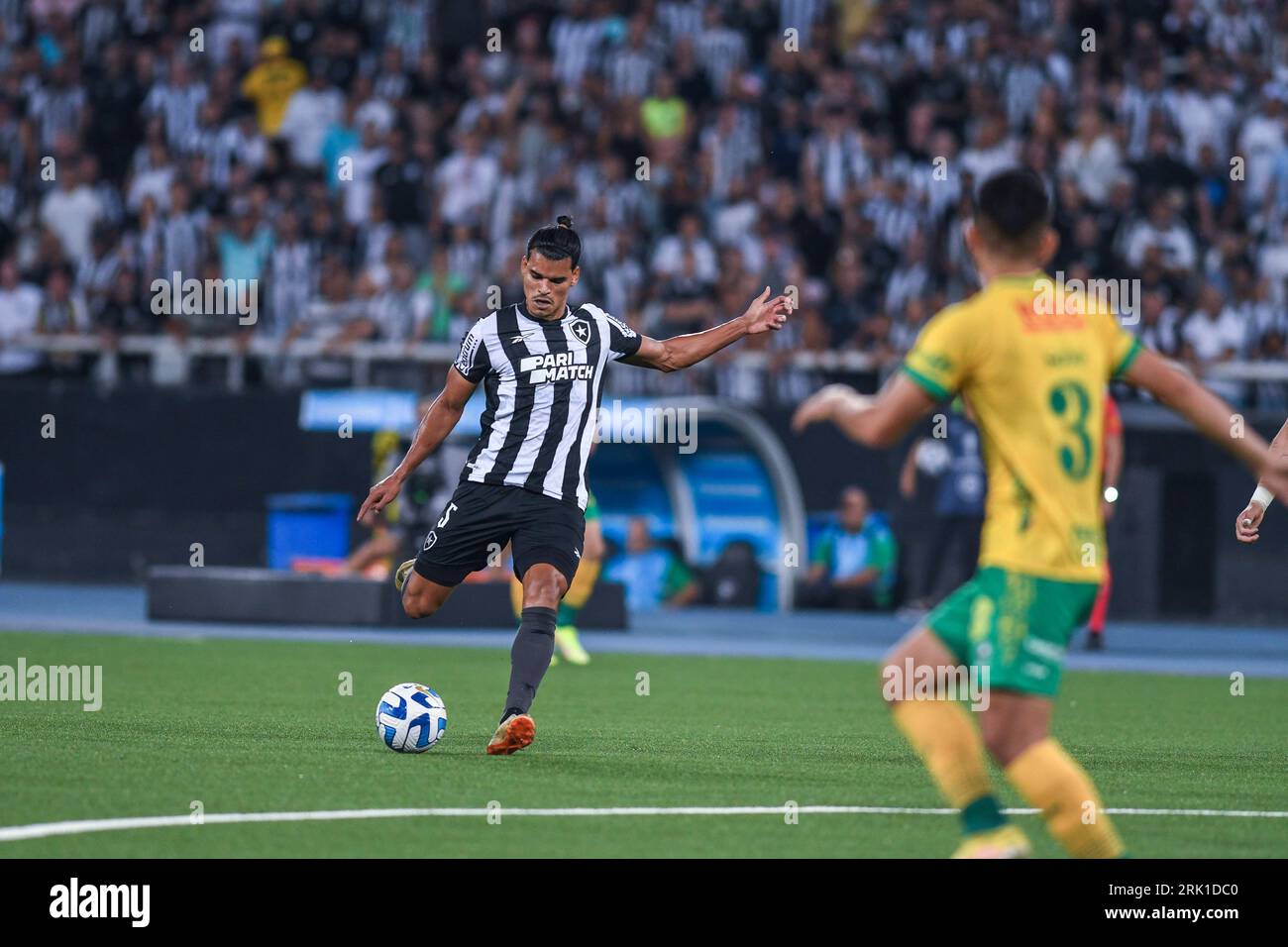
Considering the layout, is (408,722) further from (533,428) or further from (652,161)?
(652,161)

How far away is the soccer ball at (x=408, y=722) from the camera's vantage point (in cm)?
881

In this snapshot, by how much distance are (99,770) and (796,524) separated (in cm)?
1270

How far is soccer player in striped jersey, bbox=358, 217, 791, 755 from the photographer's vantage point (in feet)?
31.1

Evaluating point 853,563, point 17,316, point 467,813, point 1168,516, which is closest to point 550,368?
point 467,813

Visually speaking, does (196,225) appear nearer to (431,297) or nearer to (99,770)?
(431,297)

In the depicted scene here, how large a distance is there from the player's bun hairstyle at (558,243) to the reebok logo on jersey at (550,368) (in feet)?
1.40

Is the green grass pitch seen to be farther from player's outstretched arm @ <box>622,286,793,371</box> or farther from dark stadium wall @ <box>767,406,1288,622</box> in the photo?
dark stadium wall @ <box>767,406,1288,622</box>

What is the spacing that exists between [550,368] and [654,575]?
11487 mm

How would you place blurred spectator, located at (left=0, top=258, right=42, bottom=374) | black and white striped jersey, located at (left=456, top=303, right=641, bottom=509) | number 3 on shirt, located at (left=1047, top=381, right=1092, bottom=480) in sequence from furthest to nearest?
blurred spectator, located at (left=0, top=258, right=42, bottom=374)
black and white striped jersey, located at (left=456, top=303, right=641, bottom=509)
number 3 on shirt, located at (left=1047, top=381, right=1092, bottom=480)

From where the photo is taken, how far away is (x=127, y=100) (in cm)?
2369

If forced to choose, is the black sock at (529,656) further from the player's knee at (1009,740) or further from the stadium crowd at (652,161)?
the stadium crowd at (652,161)
